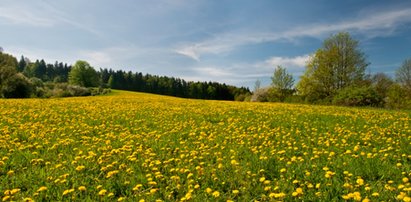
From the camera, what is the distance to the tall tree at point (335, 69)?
1713 inches

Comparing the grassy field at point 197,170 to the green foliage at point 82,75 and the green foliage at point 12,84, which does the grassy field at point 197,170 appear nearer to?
the green foliage at point 12,84

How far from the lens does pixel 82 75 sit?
76.4m

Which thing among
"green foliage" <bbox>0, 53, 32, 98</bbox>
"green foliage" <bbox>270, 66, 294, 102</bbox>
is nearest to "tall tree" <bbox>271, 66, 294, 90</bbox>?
"green foliage" <bbox>270, 66, 294, 102</bbox>

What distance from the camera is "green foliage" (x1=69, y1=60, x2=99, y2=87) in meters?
75.3

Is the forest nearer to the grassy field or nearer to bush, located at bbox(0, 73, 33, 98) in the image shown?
bush, located at bbox(0, 73, 33, 98)

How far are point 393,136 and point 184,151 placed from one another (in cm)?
642

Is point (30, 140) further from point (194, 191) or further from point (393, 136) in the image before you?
point (393, 136)

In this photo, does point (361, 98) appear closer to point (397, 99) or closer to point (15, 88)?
point (397, 99)

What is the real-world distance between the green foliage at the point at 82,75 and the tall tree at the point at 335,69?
5515 cm

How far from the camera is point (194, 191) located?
445cm

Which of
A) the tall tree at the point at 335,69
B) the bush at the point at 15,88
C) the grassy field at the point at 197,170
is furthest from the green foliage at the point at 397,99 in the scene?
the bush at the point at 15,88

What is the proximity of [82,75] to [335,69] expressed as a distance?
6033cm

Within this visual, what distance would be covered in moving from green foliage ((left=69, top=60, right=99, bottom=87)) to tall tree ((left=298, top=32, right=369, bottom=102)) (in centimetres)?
5515

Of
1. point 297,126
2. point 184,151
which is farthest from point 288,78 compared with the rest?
point 184,151
